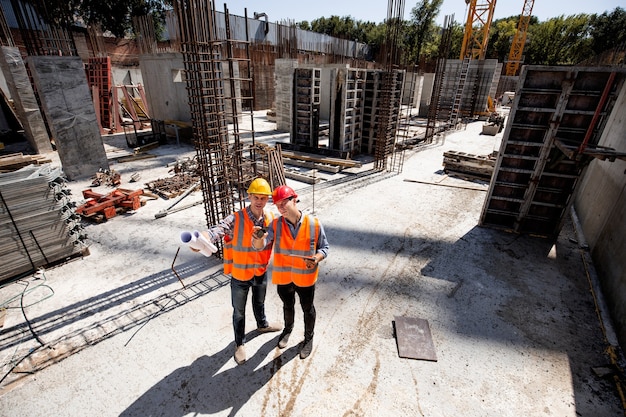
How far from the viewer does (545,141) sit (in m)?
6.79

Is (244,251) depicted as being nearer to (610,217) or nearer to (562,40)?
(610,217)

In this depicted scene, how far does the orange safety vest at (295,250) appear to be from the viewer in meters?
3.55

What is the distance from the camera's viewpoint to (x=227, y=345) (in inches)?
169

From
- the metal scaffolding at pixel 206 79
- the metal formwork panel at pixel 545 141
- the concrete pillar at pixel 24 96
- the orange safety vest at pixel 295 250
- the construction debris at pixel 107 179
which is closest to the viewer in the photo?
the orange safety vest at pixel 295 250

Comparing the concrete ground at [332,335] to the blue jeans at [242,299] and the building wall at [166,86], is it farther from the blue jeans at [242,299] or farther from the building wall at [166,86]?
the building wall at [166,86]

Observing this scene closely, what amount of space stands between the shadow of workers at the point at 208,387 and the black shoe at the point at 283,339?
10 centimetres

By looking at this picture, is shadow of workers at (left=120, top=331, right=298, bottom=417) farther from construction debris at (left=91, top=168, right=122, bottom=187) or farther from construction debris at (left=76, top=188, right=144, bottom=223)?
construction debris at (left=91, top=168, right=122, bottom=187)

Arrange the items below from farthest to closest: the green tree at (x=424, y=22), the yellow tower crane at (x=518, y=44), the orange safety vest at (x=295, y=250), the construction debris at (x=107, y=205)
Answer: the green tree at (x=424, y=22), the yellow tower crane at (x=518, y=44), the construction debris at (x=107, y=205), the orange safety vest at (x=295, y=250)

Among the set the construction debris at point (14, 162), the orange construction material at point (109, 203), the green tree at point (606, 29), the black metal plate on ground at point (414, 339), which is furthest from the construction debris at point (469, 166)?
the green tree at point (606, 29)

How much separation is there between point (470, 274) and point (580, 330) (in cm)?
179

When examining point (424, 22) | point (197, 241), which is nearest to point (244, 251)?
point (197, 241)

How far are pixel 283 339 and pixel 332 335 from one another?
76cm

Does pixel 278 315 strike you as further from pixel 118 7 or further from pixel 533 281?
pixel 118 7

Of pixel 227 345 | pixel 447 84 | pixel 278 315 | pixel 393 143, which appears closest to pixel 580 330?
pixel 278 315
